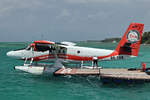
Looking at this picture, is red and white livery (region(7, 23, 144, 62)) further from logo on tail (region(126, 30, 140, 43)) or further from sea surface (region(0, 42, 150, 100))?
sea surface (region(0, 42, 150, 100))

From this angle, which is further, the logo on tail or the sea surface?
the logo on tail

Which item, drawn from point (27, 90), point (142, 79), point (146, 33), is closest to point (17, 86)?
point (27, 90)

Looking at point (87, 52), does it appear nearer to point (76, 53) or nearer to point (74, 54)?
point (76, 53)

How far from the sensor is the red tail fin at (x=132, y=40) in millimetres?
18938

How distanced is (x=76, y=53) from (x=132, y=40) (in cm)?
598

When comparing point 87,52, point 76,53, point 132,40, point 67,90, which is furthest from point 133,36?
point 67,90

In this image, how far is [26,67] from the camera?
18.6 meters

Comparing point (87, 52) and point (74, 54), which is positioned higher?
point (87, 52)

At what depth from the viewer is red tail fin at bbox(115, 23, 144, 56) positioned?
18.9 metres

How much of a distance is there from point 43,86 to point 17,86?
6.94ft

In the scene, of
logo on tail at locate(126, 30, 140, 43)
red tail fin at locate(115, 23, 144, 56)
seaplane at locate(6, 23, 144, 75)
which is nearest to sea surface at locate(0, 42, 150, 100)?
seaplane at locate(6, 23, 144, 75)

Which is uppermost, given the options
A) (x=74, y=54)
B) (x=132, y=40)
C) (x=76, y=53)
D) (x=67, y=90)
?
(x=132, y=40)

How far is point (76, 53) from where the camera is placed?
63.8 feet

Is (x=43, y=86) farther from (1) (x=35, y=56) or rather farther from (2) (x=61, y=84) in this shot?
(1) (x=35, y=56)
